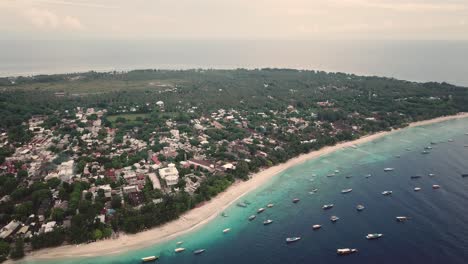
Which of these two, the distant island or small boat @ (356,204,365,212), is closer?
the distant island

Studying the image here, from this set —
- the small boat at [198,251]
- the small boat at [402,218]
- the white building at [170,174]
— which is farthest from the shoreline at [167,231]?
the small boat at [402,218]

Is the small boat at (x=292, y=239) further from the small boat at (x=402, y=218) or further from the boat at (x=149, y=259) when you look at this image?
the boat at (x=149, y=259)

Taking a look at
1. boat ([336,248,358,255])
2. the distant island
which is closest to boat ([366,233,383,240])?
boat ([336,248,358,255])

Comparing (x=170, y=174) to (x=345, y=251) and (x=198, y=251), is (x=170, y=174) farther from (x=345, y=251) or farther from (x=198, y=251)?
(x=345, y=251)

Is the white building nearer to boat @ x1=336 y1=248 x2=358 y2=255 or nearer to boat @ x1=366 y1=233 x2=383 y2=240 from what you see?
boat @ x1=336 y1=248 x2=358 y2=255

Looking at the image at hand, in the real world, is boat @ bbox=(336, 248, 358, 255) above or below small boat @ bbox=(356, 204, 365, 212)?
below

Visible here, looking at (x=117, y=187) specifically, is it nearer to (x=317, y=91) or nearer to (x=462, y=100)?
(x=317, y=91)

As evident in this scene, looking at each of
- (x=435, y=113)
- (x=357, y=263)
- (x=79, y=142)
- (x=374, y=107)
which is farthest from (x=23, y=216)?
(x=435, y=113)
